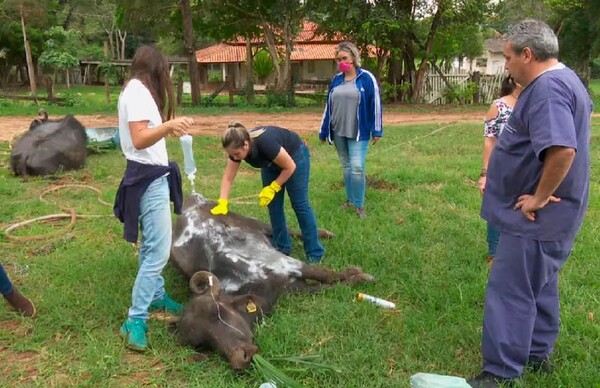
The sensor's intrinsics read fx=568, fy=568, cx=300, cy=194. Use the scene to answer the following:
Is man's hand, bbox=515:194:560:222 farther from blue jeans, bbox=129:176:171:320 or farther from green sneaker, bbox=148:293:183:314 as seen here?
green sneaker, bbox=148:293:183:314

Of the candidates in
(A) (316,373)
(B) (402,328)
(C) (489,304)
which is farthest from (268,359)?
(C) (489,304)

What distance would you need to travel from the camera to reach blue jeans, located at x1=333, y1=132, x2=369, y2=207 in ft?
18.8

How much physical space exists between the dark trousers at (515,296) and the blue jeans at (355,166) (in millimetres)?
3020

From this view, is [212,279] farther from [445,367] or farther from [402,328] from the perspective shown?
[445,367]

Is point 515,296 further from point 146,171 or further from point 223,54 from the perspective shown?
point 223,54

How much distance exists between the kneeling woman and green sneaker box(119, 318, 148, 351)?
1.05 metres

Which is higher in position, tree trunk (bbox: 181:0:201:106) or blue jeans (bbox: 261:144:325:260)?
tree trunk (bbox: 181:0:201:106)

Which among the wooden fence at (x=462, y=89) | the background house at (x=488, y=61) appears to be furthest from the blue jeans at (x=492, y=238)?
the background house at (x=488, y=61)

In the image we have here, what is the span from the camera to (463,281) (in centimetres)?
412

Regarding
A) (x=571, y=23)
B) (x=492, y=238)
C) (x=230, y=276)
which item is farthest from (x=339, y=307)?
(x=571, y=23)

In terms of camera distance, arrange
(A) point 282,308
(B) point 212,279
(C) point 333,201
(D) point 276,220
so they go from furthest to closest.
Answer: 1. (C) point 333,201
2. (D) point 276,220
3. (A) point 282,308
4. (B) point 212,279

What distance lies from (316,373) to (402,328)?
0.72 m

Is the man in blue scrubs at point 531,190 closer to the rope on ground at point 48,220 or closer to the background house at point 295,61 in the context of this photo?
the rope on ground at point 48,220

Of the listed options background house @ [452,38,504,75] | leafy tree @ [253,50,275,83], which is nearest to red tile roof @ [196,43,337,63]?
leafy tree @ [253,50,275,83]
